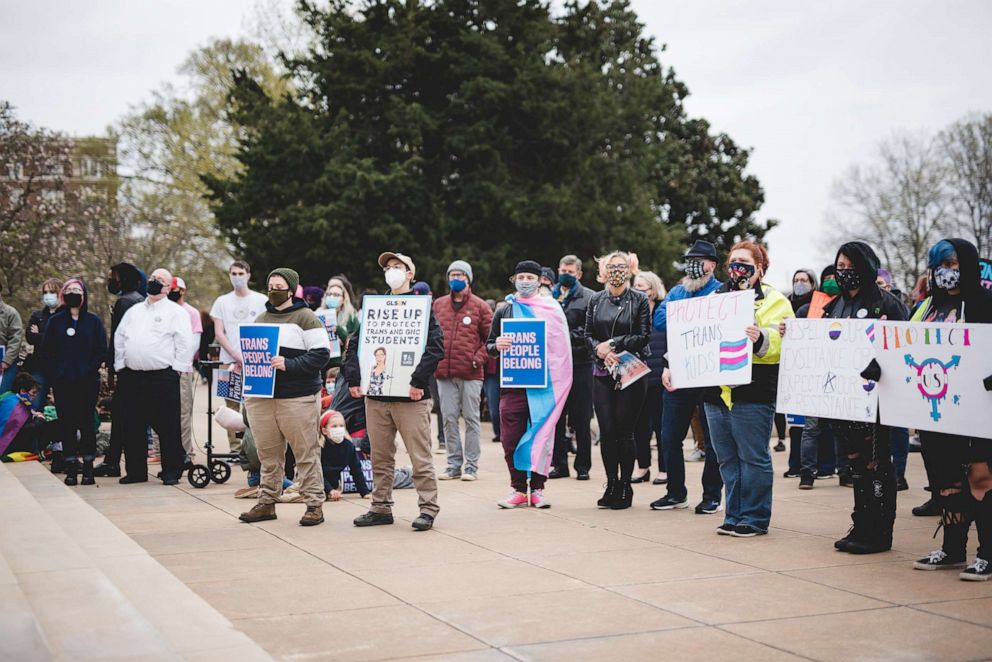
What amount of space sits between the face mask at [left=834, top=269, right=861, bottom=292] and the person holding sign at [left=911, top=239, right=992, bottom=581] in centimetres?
65

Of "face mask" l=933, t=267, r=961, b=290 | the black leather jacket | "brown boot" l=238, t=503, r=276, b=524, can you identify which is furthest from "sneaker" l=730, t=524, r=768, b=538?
"brown boot" l=238, t=503, r=276, b=524

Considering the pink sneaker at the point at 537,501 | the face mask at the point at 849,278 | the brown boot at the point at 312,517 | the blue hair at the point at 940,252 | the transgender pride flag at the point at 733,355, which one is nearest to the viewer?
the blue hair at the point at 940,252

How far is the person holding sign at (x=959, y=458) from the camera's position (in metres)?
6.71

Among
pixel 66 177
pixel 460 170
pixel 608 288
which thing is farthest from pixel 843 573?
pixel 66 177

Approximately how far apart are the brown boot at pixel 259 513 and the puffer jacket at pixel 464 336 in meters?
3.51

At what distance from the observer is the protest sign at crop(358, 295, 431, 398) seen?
8938mm

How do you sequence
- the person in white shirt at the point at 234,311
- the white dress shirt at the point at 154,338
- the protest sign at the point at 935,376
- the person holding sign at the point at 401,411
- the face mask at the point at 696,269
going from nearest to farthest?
the protest sign at the point at 935,376 < the person holding sign at the point at 401,411 < the face mask at the point at 696,269 < the white dress shirt at the point at 154,338 < the person in white shirt at the point at 234,311

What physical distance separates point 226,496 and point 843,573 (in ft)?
20.2

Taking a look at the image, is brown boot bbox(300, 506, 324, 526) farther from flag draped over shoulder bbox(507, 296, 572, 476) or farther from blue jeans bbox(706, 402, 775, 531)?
blue jeans bbox(706, 402, 775, 531)

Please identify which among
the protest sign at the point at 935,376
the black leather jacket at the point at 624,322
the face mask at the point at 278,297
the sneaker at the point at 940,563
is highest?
the face mask at the point at 278,297

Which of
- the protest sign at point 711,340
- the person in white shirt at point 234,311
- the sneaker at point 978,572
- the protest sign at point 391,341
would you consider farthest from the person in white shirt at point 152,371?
the sneaker at point 978,572

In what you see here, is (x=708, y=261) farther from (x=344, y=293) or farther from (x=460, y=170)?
(x=460, y=170)

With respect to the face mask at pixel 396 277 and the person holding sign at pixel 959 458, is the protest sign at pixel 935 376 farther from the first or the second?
the face mask at pixel 396 277

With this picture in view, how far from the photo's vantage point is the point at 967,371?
264 inches
